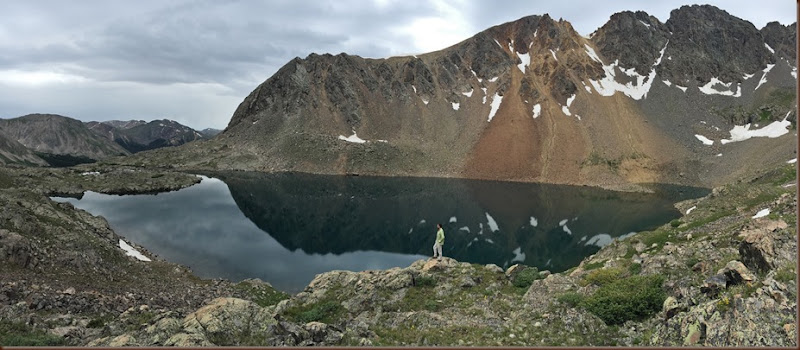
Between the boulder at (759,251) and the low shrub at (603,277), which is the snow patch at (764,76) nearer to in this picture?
the low shrub at (603,277)

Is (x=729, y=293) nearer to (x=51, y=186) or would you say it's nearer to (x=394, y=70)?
(x=51, y=186)

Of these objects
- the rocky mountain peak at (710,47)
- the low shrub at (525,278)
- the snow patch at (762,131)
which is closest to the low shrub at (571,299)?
the low shrub at (525,278)

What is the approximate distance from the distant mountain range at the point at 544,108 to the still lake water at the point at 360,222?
20.1 meters

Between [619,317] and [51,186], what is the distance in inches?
4221

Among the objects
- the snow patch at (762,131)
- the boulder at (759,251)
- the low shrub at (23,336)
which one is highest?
the snow patch at (762,131)

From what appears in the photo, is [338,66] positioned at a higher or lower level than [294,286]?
higher

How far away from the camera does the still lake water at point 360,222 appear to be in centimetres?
4978

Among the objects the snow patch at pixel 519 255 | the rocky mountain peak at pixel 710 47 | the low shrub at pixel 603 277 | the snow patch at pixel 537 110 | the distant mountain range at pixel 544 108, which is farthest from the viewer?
the rocky mountain peak at pixel 710 47

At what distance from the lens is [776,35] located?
172125mm

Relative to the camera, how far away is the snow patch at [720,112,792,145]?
408 ft

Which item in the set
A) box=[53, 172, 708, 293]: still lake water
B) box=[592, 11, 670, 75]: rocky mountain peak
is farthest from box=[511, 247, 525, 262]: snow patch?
box=[592, 11, 670, 75]: rocky mountain peak

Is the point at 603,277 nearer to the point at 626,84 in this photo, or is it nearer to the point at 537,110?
the point at 537,110

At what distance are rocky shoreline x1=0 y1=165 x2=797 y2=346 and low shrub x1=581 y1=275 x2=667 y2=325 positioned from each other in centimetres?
5

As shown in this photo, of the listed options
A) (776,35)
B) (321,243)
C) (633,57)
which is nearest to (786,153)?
(633,57)
